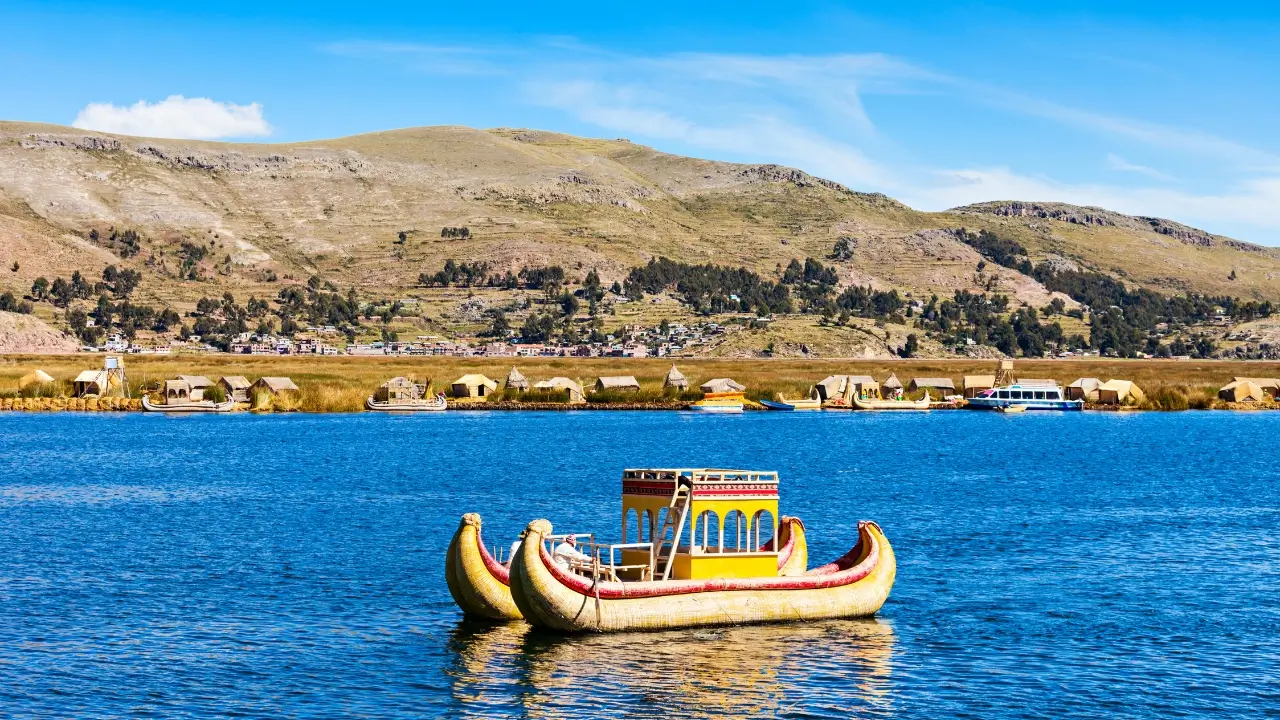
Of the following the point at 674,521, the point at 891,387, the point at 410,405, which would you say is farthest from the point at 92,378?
the point at 674,521

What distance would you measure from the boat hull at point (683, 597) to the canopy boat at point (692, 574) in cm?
2

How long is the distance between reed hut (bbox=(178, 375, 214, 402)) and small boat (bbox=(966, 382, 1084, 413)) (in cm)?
7809

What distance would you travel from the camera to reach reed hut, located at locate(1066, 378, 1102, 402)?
158 metres

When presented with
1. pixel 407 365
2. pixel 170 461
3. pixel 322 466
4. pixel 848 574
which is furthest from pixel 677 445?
pixel 407 365

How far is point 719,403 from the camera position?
14438cm

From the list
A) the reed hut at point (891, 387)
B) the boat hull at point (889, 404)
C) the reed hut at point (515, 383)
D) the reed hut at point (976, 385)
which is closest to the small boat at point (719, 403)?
the boat hull at point (889, 404)

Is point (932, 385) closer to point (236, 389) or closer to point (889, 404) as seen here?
point (889, 404)

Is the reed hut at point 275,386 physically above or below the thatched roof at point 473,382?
below

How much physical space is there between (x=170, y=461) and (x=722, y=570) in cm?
5794

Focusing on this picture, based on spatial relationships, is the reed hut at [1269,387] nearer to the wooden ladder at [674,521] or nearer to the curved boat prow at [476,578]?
the wooden ladder at [674,521]

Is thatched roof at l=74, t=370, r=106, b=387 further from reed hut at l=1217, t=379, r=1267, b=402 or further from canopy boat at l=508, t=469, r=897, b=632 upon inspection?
reed hut at l=1217, t=379, r=1267, b=402

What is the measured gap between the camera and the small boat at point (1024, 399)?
152 meters

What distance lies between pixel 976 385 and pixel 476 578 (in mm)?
132980

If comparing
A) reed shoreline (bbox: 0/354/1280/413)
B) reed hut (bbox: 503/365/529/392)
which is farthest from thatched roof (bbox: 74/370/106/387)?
reed hut (bbox: 503/365/529/392)
